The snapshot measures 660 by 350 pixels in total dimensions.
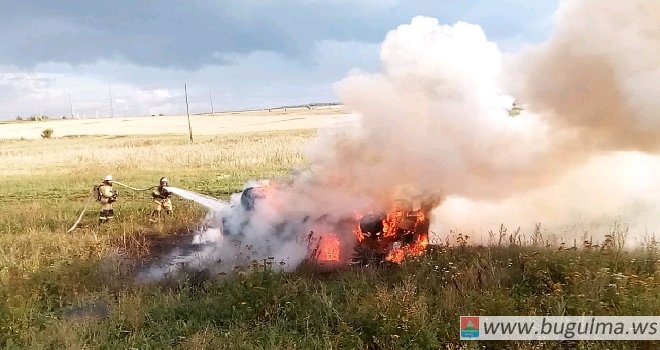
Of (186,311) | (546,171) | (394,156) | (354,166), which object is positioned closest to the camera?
(186,311)

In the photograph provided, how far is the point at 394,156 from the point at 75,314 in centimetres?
618

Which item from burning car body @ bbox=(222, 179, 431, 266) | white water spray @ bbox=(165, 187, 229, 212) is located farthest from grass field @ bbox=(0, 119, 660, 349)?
white water spray @ bbox=(165, 187, 229, 212)

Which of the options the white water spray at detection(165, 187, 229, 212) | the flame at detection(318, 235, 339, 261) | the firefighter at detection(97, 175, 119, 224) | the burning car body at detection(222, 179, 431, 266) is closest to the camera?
the burning car body at detection(222, 179, 431, 266)

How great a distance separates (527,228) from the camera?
32.9 ft

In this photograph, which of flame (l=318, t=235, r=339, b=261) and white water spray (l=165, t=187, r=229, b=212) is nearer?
flame (l=318, t=235, r=339, b=261)

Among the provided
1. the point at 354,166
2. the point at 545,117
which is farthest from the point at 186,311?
the point at 545,117

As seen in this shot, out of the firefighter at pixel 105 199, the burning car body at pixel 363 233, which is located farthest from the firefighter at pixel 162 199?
the burning car body at pixel 363 233

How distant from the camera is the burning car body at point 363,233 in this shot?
8.62m

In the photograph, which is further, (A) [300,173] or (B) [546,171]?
(A) [300,173]

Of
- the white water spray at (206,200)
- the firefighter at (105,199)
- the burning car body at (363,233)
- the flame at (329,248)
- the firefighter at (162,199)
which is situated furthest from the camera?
the white water spray at (206,200)

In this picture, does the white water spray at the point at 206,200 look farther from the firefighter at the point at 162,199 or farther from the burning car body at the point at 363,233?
the burning car body at the point at 363,233

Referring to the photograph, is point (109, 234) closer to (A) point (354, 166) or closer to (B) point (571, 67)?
(A) point (354, 166)

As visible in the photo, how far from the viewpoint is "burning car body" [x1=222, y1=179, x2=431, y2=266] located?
862 centimetres

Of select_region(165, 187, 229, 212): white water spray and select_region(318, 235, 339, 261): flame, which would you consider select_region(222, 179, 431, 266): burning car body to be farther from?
select_region(165, 187, 229, 212): white water spray
